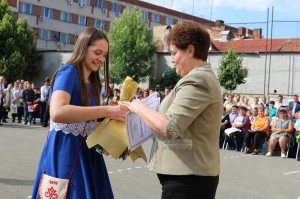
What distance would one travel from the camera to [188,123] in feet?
8.82

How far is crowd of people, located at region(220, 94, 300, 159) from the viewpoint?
49.7 feet

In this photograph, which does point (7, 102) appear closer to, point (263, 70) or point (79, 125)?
point (79, 125)

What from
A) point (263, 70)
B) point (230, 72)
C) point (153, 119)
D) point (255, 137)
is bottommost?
point (255, 137)

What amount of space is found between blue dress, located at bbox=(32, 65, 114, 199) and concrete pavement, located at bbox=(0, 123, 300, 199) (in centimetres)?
339

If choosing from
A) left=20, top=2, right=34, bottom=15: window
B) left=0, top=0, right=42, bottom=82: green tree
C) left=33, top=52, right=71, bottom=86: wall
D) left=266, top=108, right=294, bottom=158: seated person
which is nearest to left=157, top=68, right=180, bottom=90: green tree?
left=33, top=52, right=71, bottom=86: wall

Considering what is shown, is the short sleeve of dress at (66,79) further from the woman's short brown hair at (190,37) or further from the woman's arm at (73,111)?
the woman's short brown hair at (190,37)

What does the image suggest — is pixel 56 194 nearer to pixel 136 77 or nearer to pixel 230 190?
pixel 230 190

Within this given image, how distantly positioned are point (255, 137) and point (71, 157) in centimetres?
1292

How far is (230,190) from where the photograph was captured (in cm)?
818

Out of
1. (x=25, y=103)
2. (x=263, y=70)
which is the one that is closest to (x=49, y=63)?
(x=263, y=70)

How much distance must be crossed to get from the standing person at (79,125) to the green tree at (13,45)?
44542mm

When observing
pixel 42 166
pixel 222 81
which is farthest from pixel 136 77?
pixel 42 166

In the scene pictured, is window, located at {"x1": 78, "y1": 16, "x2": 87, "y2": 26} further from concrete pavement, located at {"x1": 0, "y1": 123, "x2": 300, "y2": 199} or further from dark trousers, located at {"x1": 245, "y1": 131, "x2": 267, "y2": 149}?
concrete pavement, located at {"x1": 0, "y1": 123, "x2": 300, "y2": 199}

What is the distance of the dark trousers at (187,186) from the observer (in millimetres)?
2791
